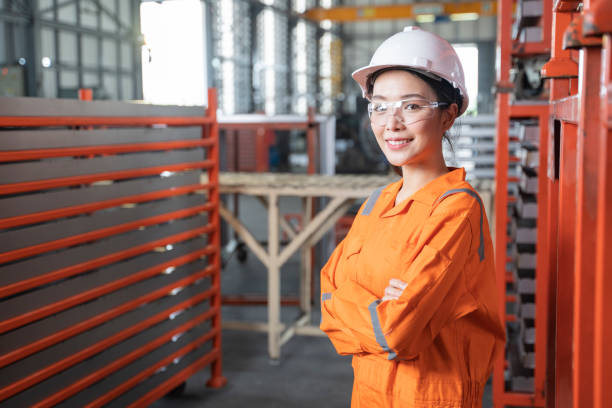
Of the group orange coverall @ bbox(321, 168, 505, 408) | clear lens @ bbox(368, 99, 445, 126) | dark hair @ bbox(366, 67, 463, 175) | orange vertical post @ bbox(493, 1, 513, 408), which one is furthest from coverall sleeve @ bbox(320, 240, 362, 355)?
orange vertical post @ bbox(493, 1, 513, 408)

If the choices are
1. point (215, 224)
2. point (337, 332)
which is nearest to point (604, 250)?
point (337, 332)

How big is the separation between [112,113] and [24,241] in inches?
36.6

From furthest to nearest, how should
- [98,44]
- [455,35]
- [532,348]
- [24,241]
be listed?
[455,35] < [98,44] < [532,348] < [24,241]

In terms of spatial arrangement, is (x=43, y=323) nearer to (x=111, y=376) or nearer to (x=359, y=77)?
(x=111, y=376)

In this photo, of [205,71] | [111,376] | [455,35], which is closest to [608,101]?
[111,376]

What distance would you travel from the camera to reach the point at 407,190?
207 centimetres

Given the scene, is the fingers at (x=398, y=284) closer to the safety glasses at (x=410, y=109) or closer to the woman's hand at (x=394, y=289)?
the woman's hand at (x=394, y=289)

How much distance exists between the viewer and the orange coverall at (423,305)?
171 centimetres

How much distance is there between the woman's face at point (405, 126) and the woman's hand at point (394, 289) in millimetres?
373

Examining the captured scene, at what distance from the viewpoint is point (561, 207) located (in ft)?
5.98

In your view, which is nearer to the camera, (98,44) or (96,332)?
(96,332)

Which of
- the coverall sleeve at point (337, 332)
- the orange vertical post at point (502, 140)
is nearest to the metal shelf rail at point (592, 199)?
the coverall sleeve at point (337, 332)

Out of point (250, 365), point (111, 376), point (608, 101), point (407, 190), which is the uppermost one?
point (608, 101)

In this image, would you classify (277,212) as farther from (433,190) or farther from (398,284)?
(398,284)
